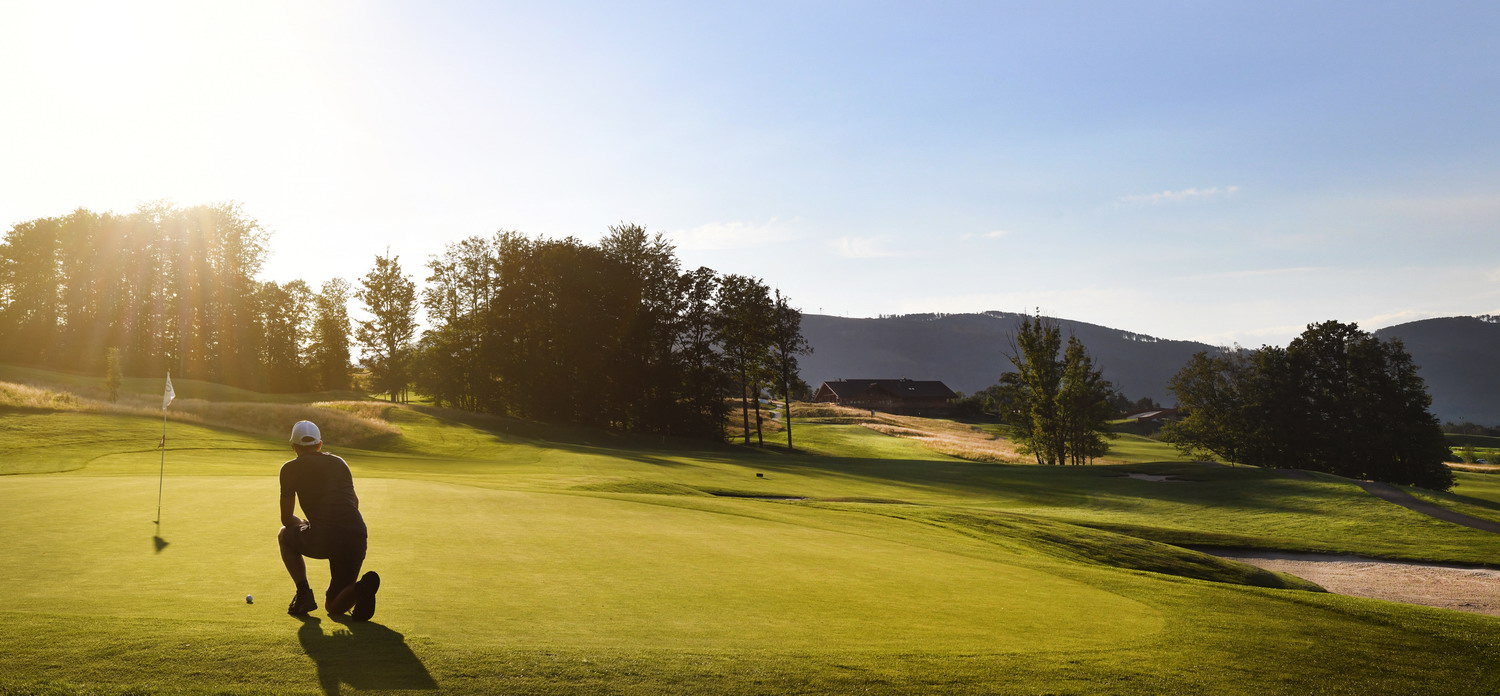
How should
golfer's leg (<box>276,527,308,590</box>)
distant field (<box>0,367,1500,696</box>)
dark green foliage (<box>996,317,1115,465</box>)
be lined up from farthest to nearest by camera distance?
1. dark green foliage (<box>996,317,1115,465</box>)
2. golfer's leg (<box>276,527,308,590</box>)
3. distant field (<box>0,367,1500,696</box>)

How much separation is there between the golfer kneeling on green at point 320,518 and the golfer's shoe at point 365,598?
0.23m

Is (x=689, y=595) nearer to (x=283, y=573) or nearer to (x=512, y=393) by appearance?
(x=283, y=573)

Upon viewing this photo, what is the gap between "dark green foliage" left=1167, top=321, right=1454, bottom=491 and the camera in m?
60.0

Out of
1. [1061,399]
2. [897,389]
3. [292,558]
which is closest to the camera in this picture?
[292,558]

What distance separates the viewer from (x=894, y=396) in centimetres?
14175

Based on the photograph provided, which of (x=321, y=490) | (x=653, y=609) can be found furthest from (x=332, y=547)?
(x=653, y=609)

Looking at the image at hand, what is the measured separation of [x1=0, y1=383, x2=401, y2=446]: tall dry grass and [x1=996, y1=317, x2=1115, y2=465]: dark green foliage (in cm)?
4824

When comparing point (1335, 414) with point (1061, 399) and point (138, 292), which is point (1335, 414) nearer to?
point (1061, 399)

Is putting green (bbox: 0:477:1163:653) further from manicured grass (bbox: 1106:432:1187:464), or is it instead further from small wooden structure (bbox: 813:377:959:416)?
small wooden structure (bbox: 813:377:959:416)

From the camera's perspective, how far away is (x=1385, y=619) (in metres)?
11.8

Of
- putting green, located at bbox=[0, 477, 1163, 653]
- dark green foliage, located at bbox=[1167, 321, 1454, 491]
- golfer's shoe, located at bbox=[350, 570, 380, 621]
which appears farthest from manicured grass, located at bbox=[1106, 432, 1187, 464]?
golfer's shoe, located at bbox=[350, 570, 380, 621]

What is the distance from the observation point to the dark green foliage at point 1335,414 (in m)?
60.0

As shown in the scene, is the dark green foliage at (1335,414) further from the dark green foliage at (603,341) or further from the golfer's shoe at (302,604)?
the golfer's shoe at (302,604)

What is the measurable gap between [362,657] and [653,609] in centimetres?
314
